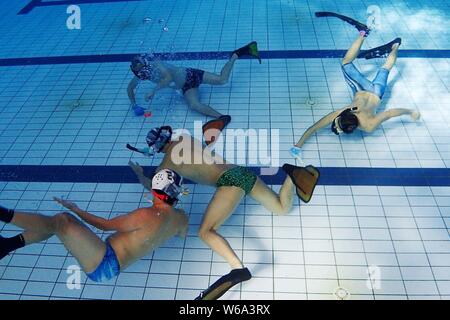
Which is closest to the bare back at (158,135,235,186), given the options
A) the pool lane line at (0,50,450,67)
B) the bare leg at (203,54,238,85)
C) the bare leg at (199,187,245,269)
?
the bare leg at (199,187,245,269)

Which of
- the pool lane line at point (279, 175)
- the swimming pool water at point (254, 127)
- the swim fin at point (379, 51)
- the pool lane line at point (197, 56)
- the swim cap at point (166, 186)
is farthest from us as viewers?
the pool lane line at point (197, 56)

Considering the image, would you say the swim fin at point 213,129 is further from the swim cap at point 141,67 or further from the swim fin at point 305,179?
the swim fin at point 305,179

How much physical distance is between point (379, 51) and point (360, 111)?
1594 millimetres

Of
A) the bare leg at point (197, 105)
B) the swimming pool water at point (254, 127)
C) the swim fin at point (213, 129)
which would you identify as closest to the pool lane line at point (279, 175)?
the swimming pool water at point (254, 127)

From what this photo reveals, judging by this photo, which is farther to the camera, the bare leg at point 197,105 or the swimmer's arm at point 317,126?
the bare leg at point 197,105

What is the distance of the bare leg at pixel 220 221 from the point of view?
10.1ft

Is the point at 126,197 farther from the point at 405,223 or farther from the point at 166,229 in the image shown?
the point at 405,223

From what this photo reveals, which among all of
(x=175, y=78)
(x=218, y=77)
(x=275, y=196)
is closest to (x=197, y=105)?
(x=175, y=78)

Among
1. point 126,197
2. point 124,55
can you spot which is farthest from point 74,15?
point 126,197

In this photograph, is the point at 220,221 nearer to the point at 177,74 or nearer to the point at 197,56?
the point at 177,74

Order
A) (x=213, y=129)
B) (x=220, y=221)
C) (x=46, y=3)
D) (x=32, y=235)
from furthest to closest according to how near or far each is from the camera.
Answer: (x=46, y=3), (x=213, y=129), (x=220, y=221), (x=32, y=235)

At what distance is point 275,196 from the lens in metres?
3.46

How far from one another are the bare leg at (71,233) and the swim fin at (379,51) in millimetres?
4736

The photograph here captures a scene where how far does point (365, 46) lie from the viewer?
6098mm
